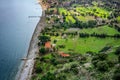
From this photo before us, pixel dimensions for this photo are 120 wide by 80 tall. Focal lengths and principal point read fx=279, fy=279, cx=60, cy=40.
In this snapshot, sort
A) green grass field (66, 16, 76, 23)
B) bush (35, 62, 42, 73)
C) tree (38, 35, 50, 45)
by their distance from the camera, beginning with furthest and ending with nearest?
green grass field (66, 16, 76, 23) → tree (38, 35, 50, 45) → bush (35, 62, 42, 73)

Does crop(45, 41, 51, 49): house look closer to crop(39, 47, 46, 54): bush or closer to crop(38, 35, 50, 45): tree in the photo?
crop(38, 35, 50, 45): tree

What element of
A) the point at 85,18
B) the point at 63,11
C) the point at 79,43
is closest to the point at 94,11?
the point at 85,18

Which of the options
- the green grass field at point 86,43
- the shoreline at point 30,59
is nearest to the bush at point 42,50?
the shoreline at point 30,59

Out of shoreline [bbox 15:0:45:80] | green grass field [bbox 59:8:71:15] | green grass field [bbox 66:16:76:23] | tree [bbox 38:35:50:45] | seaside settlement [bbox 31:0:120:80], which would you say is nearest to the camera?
seaside settlement [bbox 31:0:120:80]

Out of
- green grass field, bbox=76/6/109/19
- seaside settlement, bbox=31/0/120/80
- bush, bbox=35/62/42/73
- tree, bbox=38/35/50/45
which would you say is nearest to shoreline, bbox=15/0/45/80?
seaside settlement, bbox=31/0/120/80

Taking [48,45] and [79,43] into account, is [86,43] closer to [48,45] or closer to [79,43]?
[79,43]

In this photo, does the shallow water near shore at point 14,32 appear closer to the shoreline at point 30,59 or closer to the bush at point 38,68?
the shoreline at point 30,59

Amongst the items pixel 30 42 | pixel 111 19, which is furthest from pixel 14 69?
pixel 111 19
